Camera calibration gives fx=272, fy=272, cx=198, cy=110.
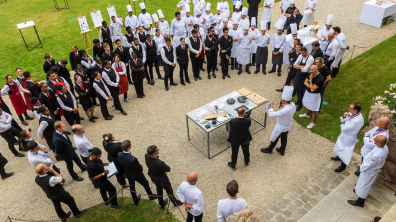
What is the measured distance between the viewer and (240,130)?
18.9 ft

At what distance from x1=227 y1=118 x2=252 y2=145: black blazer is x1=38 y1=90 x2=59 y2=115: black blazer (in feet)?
16.1

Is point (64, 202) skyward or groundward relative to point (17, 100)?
groundward

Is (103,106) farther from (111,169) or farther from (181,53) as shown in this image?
(111,169)

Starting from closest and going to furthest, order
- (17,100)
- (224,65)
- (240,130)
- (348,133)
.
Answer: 1. (240,130)
2. (348,133)
3. (17,100)
4. (224,65)

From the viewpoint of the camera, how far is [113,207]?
583 centimetres

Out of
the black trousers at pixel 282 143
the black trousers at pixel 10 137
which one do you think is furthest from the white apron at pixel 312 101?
the black trousers at pixel 10 137

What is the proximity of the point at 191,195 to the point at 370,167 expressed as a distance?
3315 millimetres

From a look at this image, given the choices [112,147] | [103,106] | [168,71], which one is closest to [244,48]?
[168,71]

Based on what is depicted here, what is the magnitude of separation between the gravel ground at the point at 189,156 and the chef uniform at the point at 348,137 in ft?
1.83

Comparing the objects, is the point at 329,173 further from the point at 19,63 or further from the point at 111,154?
the point at 19,63

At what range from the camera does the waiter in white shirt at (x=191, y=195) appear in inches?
169

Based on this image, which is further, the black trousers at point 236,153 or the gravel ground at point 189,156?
the black trousers at point 236,153

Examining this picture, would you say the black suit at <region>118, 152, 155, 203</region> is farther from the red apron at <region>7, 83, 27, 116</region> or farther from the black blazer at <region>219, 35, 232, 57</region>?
the black blazer at <region>219, 35, 232, 57</region>

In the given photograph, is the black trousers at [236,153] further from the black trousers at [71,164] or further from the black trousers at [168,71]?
the black trousers at [168,71]
